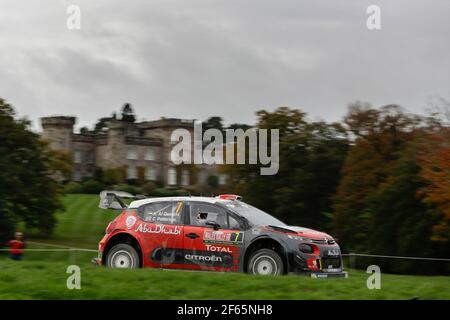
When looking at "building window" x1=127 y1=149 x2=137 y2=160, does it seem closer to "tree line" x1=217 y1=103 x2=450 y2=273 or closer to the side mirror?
"tree line" x1=217 y1=103 x2=450 y2=273

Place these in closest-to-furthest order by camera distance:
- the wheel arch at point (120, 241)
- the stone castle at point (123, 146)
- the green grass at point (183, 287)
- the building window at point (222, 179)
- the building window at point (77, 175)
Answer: the green grass at point (183, 287)
the wheel arch at point (120, 241)
the building window at point (222, 179)
the stone castle at point (123, 146)
the building window at point (77, 175)

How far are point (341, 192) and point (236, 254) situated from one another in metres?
42.3

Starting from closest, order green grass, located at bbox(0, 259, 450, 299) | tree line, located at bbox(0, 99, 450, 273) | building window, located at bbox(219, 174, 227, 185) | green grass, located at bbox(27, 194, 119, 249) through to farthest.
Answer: green grass, located at bbox(0, 259, 450, 299) → tree line, located at bbox(0, 99, 450, 273) → green grass, located at bbox(27, 194, 119, 249) → building window, located at bbox(219, 174, 227, 185)

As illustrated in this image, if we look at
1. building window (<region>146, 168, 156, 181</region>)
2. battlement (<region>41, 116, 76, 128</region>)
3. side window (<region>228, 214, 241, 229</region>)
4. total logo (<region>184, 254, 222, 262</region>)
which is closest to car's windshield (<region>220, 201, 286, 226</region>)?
side window (<region>228, 214, 241, 229</region>)

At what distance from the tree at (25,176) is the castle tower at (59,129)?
5623cm

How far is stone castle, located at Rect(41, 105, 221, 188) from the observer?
113887 mm

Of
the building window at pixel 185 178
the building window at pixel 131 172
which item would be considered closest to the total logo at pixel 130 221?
the building window at pixel 185 178

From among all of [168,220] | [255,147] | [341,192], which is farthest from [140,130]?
[168,220]

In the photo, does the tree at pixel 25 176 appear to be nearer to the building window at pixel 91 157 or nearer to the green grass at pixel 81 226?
the green grass at pixel 81 226

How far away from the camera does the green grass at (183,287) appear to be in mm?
11930

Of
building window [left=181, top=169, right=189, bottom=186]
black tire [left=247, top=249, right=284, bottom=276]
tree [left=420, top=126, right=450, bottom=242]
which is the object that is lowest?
black tire [left=247, top=249, right=284, bottom=276]

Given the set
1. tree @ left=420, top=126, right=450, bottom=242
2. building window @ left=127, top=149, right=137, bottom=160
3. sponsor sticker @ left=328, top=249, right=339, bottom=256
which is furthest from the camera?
building window @ left=127, top=149, right=137, bottom=160
